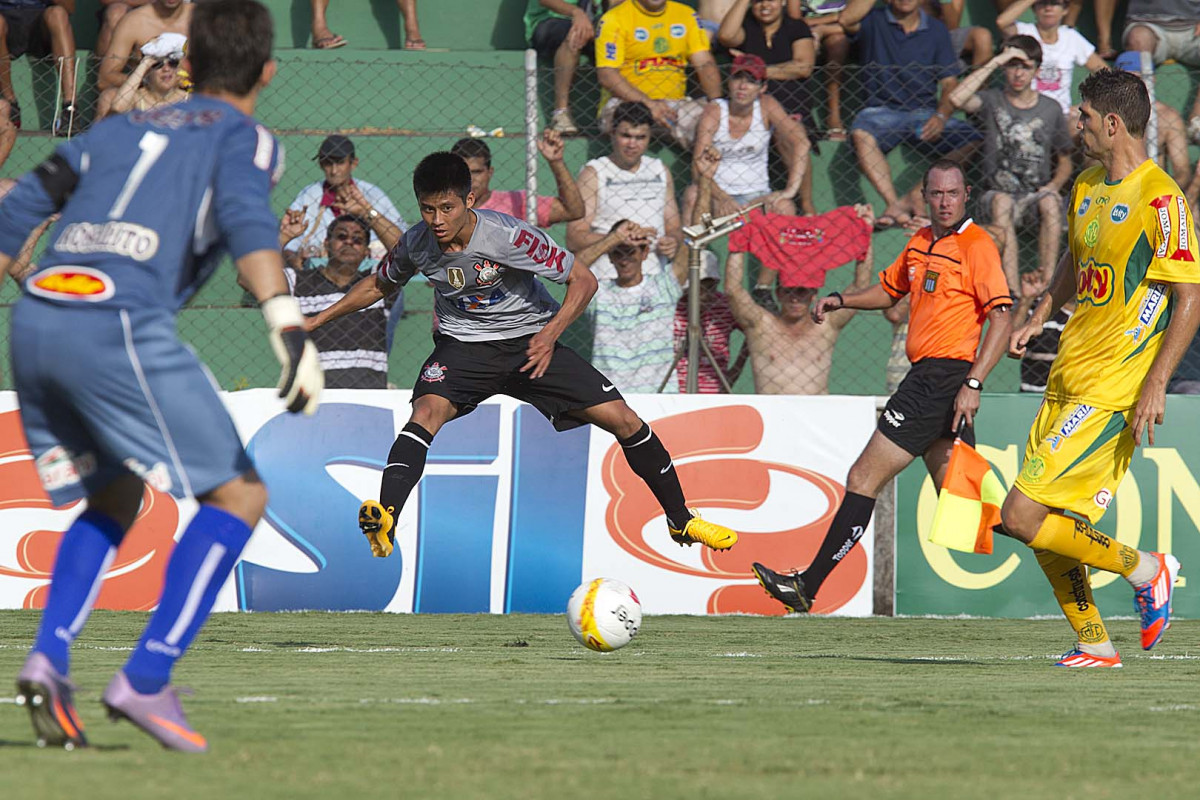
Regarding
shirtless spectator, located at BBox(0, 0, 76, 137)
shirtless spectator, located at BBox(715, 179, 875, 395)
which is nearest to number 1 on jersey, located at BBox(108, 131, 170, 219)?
shirtless spectator, located at BBox(715, 179, 875, 395)

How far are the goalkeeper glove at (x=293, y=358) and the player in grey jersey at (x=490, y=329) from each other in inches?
154

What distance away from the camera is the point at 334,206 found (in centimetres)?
1165

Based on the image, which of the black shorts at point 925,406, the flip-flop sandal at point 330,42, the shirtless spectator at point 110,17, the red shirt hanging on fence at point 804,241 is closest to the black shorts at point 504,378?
the black shorts at point 925,406

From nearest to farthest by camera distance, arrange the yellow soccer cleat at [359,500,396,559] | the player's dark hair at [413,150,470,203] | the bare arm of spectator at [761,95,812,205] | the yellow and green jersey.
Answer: the yellow and green jersey
the yellow soccer cleat at [359,500,396,559]
the player's dark hair at [413,150,470,203]
the bare arm of spectator at [761,95,812,205]

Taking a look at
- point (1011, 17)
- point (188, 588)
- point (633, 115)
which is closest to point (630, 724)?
point (188, 588)

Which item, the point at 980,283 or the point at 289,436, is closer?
the point at 980,283

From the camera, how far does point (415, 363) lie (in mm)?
12617

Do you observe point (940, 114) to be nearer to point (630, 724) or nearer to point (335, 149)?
point (335, 149)

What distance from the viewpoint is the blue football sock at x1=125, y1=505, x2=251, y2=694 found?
4074 millimetres

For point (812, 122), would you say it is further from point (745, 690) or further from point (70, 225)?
point (70, 225)

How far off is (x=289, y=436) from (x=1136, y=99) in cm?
585

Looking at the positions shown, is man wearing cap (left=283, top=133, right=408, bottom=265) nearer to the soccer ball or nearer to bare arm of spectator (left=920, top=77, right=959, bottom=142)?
bare arm of spectator (left=920, top=77, right=959, bottom=142)

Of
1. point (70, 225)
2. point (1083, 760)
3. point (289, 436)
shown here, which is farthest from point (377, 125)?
point (1083, 760)

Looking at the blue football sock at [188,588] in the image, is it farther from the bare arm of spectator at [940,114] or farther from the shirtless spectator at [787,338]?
the bare arm of spectator at [940,114]
